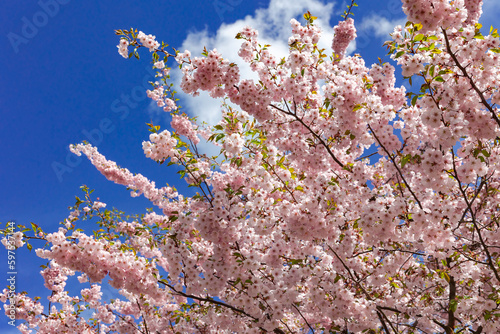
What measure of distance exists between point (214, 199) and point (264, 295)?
5.94 ft

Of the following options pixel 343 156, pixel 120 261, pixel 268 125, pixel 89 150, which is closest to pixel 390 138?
pixel 343 156

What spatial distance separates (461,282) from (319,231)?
3279mm

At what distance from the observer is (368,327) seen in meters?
5.86

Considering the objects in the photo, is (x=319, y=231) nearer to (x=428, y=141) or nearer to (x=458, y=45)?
(x=428, y=141)

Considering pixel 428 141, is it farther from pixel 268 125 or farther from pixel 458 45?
pixel 268 125

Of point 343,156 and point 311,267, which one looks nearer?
point 311,267

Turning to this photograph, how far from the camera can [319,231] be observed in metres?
5.09

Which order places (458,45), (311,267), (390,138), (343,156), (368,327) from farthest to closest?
(343,156)
(368,327)
(311,267)
(390,138)
(458,45)

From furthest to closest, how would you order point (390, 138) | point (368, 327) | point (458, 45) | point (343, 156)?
point (343, 156)
point (368, 327)
point (390, 138)
point (458, 45)

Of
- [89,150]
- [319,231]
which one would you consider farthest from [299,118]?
[89,150]

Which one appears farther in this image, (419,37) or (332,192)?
(332,192)

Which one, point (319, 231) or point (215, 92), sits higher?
point (215, 92)

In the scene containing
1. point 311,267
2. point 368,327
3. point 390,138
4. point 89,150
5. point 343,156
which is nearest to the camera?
point 390,138

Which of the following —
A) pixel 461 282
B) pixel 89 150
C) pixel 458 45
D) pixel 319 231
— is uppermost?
pixel 89 150
